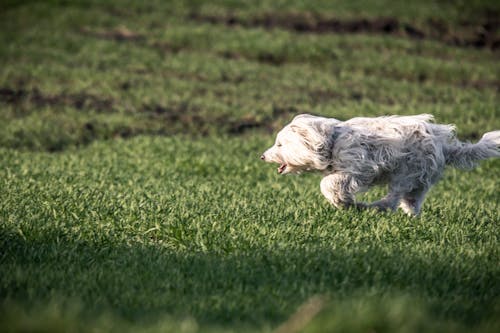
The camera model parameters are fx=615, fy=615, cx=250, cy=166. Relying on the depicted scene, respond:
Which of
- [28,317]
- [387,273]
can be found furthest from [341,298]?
[28,317]

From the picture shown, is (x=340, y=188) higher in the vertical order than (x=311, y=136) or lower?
lower

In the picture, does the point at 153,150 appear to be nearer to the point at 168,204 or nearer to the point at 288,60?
the point at 168,204

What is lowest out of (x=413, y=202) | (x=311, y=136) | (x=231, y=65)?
(x=231, y=65)

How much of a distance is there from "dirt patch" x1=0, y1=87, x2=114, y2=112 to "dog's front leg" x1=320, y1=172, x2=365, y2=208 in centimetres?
1218

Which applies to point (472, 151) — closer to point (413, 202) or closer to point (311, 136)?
point (413, 202)

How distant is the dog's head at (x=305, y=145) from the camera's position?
7.16 metres

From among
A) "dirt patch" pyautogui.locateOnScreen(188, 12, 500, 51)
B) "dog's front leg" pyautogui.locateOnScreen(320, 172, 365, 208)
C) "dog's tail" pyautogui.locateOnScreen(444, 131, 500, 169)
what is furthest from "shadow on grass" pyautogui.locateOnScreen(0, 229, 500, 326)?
"dirt patch" pyautogui.locateOnScreen(188, 12, 500, 51)

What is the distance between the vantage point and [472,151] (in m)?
7.71

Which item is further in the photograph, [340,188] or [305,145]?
[340,188]

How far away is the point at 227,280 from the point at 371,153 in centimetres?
278

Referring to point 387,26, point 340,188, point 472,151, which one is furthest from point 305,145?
point 387,26

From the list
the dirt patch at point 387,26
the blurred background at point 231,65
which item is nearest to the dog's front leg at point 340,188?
the blurred background at point 231,65

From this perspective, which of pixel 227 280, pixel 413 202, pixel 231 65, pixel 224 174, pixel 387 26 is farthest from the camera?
pixel 387 26

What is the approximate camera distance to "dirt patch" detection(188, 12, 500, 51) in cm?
2709
